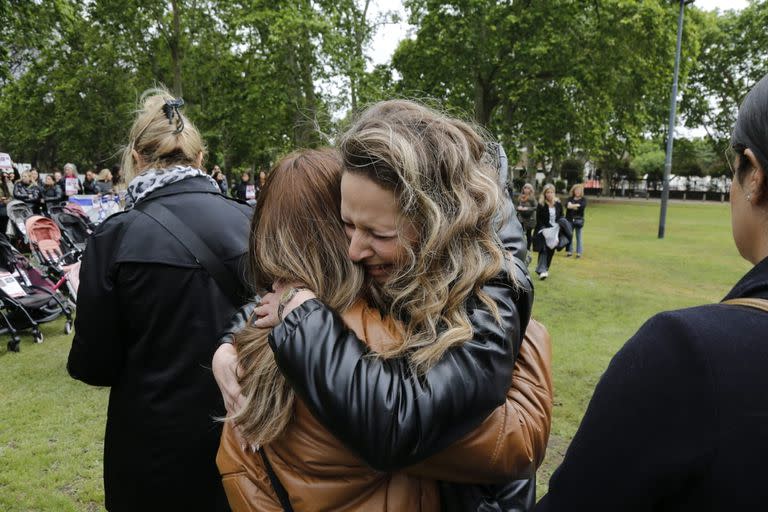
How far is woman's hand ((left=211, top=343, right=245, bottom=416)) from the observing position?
51.6 inches

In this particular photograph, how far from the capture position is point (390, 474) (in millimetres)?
1130

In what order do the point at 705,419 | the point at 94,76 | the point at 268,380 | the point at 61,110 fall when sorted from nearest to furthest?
the point at 705,419 → the point at 268,380 → the point at 94,76 → the point at 61,110

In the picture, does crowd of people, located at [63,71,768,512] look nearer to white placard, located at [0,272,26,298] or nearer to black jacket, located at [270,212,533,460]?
black jacket, located at [270,212,533,460]

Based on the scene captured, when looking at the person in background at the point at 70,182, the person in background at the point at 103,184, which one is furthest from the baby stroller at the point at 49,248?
the person in background at the point at 103,184

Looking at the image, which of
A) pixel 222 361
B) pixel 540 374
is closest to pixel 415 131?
pixel 540 374

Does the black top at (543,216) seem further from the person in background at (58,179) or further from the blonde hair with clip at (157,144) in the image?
the person in background at (58,179)

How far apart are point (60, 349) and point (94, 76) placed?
26.5 metres

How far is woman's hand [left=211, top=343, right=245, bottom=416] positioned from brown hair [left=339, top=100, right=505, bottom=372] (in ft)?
1.40

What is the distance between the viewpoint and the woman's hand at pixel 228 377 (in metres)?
1.31

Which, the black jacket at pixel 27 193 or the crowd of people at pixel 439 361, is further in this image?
the black jacket at pixel 27 193

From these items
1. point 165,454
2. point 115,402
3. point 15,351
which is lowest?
point 15,351

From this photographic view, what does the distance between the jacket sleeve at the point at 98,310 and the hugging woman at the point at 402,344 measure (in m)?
0.71

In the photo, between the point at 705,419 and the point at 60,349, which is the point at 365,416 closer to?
the point at 705,419

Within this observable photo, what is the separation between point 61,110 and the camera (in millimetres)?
29906
